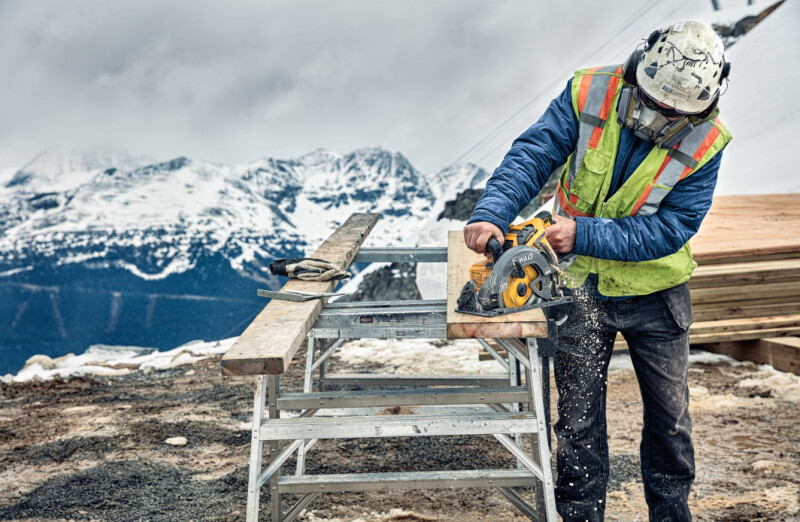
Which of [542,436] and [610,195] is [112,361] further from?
[610,195]

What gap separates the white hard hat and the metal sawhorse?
1.00 metres

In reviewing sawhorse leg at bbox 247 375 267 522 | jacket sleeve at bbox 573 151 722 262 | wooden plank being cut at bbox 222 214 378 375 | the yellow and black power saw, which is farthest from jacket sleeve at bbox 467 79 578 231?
sawhorse leg at bbox 247 375 267 522

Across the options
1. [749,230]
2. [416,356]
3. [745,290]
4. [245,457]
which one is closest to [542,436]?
[245,457]

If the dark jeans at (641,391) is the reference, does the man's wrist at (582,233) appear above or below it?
above

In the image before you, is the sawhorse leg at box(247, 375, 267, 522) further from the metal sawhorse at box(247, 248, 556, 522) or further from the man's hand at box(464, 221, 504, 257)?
the man's hand at box(464, 221, 504, 257)

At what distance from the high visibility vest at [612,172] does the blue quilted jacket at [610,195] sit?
0.15ft

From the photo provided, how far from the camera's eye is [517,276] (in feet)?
7.00

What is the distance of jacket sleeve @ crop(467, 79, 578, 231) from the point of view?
2291 millimetres

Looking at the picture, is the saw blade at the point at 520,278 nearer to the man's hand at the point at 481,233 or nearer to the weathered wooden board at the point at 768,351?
the man's hand at the point at 481,233

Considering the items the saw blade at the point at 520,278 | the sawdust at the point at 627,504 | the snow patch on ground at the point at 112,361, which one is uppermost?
the saw blade at the point at 520,278

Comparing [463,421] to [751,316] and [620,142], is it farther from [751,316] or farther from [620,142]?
[751,316]

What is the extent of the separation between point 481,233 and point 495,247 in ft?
0.23

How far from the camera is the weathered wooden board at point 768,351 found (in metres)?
4.68

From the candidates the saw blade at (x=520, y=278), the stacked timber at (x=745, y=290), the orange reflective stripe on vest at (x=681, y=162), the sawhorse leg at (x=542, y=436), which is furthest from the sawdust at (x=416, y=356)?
the orange reflective stripe on vest at (x=681, y=162)
